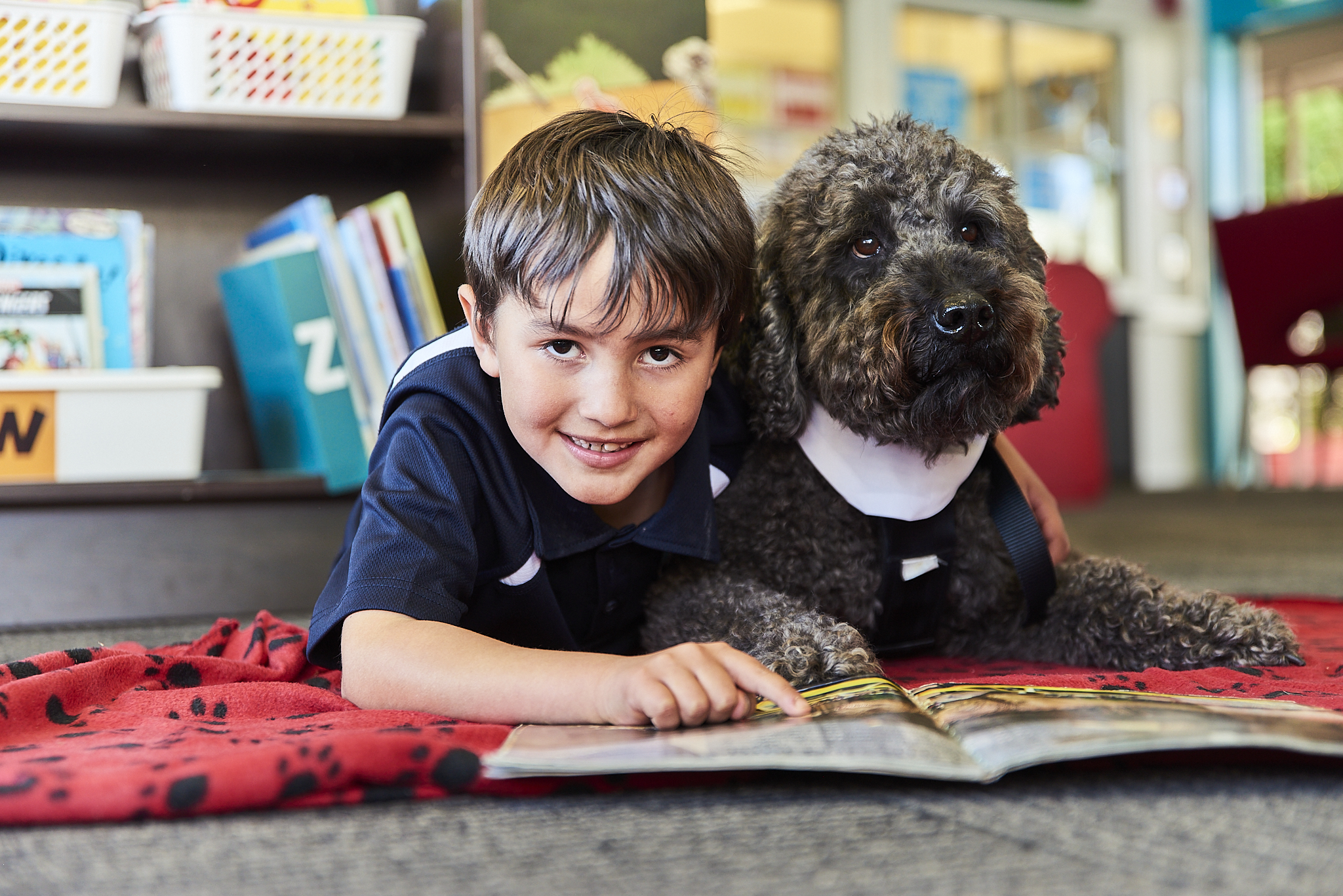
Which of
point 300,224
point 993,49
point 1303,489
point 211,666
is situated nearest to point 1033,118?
point 993,49

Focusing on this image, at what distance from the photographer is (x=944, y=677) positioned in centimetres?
99

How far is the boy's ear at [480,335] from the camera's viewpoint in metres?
0.95

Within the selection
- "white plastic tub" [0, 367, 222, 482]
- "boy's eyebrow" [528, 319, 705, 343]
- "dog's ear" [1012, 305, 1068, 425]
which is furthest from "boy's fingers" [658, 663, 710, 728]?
"white plastic tub" [0, 367, 222, 482]

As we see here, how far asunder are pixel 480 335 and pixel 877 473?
1.23 feet

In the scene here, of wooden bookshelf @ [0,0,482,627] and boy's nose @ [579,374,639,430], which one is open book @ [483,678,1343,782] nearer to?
boy's nose @ [579,374,639,430]

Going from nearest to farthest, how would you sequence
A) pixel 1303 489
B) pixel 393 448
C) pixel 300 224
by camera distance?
pixel 393 448, pixel 300 224, pixel 1303 489

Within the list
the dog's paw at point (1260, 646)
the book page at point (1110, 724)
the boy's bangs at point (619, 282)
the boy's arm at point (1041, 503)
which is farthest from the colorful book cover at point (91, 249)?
the dog's paw at point (1260, 646)

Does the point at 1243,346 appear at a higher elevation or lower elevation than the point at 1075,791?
higher

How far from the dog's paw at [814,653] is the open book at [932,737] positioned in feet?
0.36

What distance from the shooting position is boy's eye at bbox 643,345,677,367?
2.93 feet

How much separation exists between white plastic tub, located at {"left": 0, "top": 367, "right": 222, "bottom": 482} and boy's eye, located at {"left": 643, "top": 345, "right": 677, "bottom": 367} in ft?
2.78

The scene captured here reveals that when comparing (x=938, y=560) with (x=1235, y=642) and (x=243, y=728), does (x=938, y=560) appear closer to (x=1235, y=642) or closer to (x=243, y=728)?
(x=1235, y=642)

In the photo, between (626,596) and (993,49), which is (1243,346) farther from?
(626,596)

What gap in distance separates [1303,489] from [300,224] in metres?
4.57
